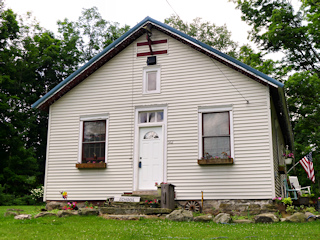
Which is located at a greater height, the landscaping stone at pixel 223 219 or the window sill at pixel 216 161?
the window sill at pixel 216 161

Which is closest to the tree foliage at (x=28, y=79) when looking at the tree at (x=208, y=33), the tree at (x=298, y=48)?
the tree at (x=208, y=33)

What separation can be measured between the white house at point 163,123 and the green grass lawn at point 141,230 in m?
2.79

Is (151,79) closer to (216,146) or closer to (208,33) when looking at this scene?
(216,146)

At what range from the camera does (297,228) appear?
28.4 feet

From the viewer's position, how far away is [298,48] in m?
24.7

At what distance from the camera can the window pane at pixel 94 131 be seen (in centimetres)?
1404

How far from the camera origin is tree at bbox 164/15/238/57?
35094 millimetres

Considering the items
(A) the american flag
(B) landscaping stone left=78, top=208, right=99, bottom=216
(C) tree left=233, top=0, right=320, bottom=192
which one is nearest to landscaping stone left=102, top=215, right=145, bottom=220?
(B) landscaping stone left=78, top=208, right=99, bottom=216

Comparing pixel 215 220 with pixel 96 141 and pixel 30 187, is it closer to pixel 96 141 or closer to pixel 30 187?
pixel 96 141

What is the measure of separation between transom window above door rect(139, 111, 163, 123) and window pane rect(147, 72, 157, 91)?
0.90m

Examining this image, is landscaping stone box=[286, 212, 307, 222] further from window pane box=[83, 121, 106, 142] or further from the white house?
window pane box=[83, 121, 106, 142]

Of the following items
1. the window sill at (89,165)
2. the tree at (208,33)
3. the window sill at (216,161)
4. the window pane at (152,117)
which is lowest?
the window sill at (89,165)

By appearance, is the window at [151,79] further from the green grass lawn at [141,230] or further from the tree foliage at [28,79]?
the tree foliage at [28,79]

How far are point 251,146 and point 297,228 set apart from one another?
381 cm
